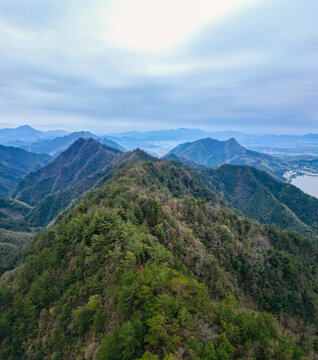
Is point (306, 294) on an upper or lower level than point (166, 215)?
lower

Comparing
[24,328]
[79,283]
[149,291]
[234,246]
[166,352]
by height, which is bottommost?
[24,328]

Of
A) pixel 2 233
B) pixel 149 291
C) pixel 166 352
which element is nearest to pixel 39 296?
pixel 149 291

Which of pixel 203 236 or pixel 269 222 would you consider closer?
pixel 203 236

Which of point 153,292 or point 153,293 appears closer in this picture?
point 153,293

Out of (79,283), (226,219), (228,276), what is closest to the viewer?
(79,283)

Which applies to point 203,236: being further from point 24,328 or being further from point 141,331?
point 24,328

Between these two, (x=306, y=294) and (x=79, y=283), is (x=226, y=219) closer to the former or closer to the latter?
(x=306, y=294)

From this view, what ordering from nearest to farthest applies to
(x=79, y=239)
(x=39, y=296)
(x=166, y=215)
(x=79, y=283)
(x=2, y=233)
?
1. (x=79, y=283)
2. (x=39, y=296)
3. (x=79, y=239)
4. (x=166, y=215)
5. (x=2, y=233)
